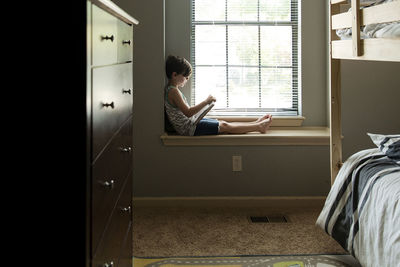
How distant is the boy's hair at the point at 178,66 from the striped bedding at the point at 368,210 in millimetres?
1407

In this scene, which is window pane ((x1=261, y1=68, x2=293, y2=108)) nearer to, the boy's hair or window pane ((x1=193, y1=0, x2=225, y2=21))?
window pane ((x1=193, y1=0, x2=225, y2=21))

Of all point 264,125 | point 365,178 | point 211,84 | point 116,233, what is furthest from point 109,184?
point 211,84

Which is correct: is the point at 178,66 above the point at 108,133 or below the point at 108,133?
above

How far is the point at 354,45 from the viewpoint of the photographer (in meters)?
2.49

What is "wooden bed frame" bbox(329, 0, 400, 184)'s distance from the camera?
2082 mm

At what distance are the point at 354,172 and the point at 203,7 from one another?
1921mm

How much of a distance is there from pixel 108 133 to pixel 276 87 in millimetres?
2630

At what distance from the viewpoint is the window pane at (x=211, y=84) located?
400 cm

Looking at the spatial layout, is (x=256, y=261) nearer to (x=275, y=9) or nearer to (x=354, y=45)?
(x=354, y=45)

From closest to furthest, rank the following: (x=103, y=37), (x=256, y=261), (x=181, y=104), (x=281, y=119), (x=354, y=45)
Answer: (x=103, y=37) < (x=354, y=45) < (x=256, y=261) < (x=181, y=104) < (x=281, y=119)

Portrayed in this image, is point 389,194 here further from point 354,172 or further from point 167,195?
point 167,195

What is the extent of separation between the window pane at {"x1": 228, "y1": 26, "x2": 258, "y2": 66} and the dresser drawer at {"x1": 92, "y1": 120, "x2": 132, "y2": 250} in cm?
209

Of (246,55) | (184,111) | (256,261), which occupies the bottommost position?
(256,261)
